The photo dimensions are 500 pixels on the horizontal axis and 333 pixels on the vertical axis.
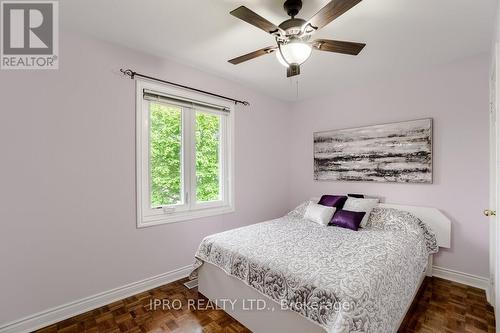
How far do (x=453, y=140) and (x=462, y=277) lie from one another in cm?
149

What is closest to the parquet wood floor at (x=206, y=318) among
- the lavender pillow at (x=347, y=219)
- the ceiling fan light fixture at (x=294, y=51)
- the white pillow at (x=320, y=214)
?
the lavender pillow at (x=347, y=219)

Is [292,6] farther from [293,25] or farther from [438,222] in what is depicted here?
[438,222]

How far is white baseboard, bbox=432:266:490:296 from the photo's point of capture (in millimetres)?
2373

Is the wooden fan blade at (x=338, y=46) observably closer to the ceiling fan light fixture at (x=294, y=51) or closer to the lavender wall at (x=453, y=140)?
the ceiling fan light fixture at (x=294, y=51)

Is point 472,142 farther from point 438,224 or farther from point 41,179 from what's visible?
point 41,179

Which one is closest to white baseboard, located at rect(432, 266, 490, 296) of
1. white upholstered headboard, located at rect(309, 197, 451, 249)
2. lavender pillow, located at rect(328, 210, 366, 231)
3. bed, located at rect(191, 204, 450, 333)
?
bed, located at rect(191, 204, 450, 333)

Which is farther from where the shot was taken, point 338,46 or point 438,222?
point 438,222

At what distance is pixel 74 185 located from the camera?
201 cm

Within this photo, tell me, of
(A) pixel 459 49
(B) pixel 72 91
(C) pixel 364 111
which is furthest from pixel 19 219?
(A) pixel 459 49

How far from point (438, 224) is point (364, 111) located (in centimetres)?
163

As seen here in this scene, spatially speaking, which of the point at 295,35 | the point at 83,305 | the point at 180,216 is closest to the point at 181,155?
the point at 180,216

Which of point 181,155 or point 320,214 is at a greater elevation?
point 181,155

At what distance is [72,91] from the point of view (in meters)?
2.01

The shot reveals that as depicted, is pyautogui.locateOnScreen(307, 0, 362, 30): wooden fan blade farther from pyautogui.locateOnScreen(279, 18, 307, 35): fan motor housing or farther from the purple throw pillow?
the purple throw pillow
